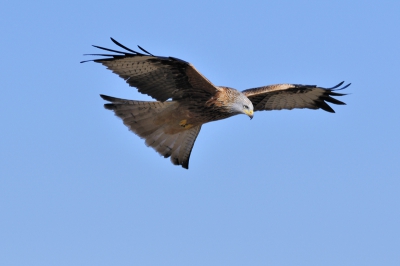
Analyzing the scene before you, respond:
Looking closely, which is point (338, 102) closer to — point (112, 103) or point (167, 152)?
point (167, 152)

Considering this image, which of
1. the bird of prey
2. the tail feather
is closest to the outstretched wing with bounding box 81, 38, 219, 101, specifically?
the bird of prey

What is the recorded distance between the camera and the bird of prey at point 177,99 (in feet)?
36.4

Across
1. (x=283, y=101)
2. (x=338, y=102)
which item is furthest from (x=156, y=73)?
(x=338, y=102)

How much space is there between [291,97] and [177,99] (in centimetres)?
248

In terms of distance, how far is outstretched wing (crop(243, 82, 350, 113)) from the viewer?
42.0 feet

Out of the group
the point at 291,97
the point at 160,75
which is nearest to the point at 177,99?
the point at 160,75

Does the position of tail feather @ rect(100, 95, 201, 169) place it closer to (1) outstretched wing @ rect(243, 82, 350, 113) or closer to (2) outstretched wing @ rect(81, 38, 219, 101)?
(2) outstretched wing @ rect(81, 38, 219, 101)

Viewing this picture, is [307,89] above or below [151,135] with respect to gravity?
above

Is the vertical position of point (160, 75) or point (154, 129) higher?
point (160, 75)

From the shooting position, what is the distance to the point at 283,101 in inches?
523

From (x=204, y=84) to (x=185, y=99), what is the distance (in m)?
0.48

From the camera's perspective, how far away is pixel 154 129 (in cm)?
1230

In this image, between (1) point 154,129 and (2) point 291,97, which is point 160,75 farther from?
(2) point 291,97

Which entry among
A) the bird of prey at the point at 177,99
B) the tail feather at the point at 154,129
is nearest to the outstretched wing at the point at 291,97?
the bird of prey at the point at 177,99
